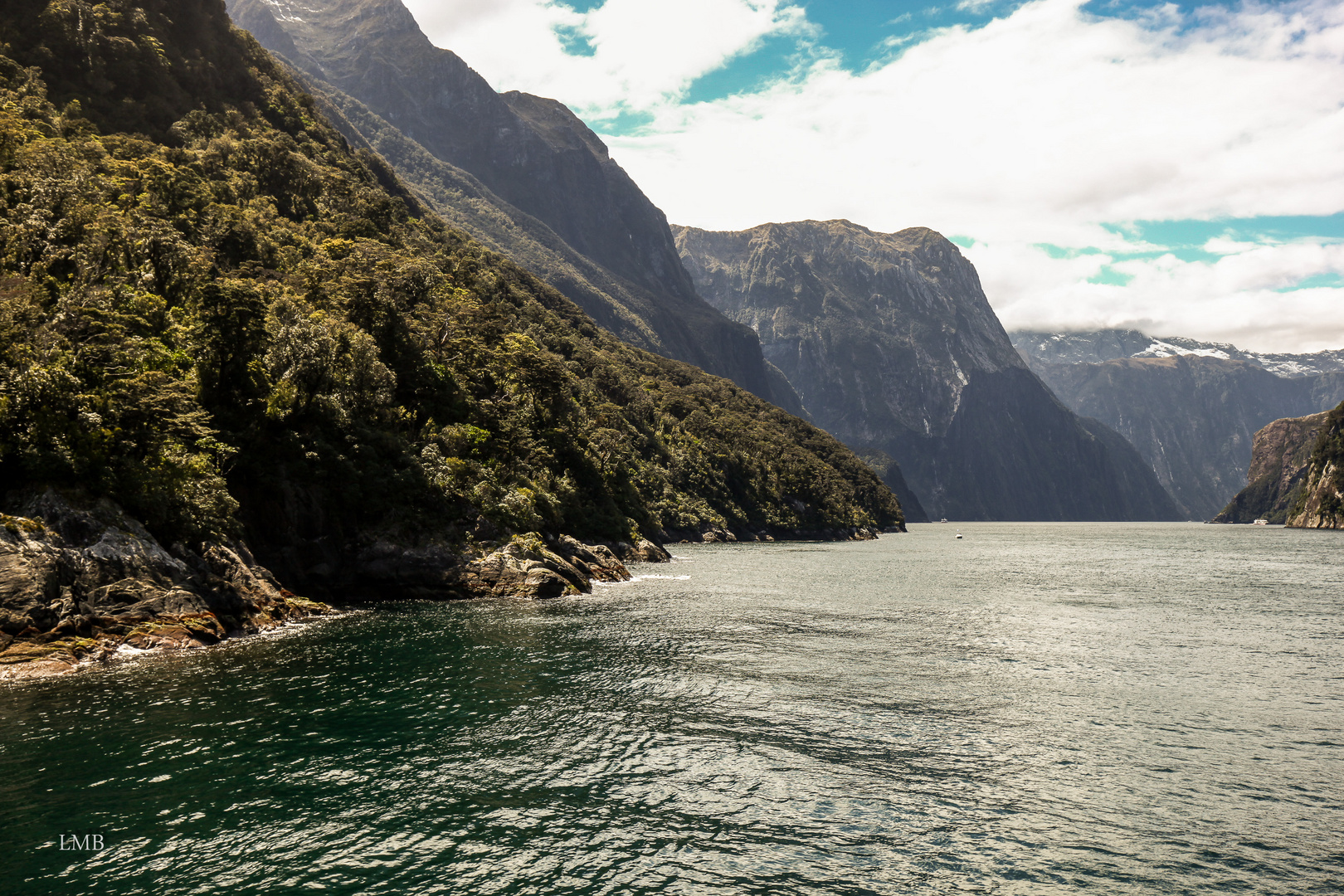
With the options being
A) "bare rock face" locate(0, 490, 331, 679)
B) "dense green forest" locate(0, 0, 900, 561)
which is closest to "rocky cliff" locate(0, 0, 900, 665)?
"bare rock face" locate(0, 490, 331, 679)

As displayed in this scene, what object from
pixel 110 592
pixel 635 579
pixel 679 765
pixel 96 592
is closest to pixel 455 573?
pixel 635 579

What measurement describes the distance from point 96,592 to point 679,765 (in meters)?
38.4

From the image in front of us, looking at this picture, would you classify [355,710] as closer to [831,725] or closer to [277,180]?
[831,725]

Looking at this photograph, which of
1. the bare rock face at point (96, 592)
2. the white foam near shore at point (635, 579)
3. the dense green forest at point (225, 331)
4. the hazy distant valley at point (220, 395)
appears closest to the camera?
the bare rock face at point (96, 592)

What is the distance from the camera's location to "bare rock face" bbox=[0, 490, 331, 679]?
39969 millimetres

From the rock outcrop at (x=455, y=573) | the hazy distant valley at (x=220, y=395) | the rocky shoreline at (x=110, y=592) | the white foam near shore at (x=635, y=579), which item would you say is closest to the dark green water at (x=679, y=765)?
the rocky shoreline at (x=110, y=592)

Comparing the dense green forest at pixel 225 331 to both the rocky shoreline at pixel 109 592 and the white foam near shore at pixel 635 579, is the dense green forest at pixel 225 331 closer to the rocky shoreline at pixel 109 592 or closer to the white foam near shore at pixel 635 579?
the rocky shoreline at pixel 109 592

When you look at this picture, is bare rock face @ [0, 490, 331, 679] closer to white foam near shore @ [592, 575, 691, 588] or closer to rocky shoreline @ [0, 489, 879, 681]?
rocky shoreline @ [0, 489, 879, 681]

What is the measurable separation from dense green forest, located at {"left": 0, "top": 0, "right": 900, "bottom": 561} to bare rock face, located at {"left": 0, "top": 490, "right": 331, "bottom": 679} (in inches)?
110

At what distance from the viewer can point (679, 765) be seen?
94.1 ft

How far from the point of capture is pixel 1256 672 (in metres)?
45.2

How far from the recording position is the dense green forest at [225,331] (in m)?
51.6

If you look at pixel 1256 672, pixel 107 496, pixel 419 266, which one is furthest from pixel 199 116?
pixel 1256 672

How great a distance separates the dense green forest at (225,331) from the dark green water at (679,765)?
703 inches
